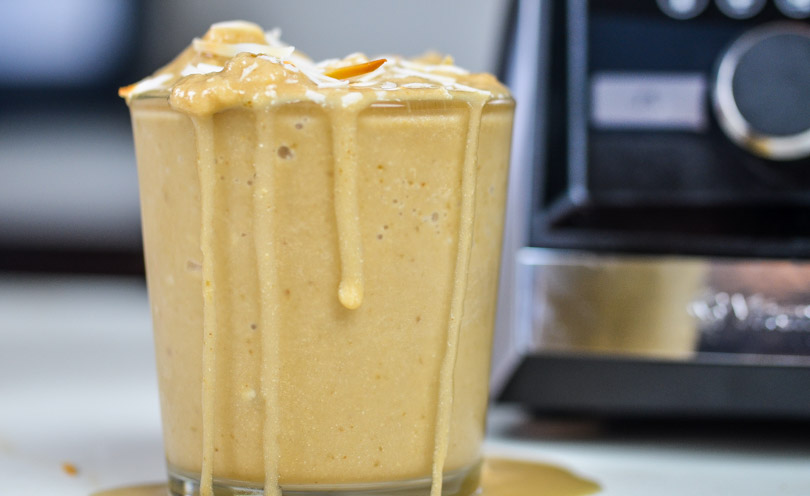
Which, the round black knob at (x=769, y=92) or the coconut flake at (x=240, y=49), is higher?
the coconut flake at (x=240, y=49)

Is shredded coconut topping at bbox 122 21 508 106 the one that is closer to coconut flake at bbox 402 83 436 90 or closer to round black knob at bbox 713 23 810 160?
coconut flake at bbox 402 83 436 90

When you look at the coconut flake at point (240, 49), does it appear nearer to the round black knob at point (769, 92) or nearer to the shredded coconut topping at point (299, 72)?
the shredded coconut topping at point (299, 72)

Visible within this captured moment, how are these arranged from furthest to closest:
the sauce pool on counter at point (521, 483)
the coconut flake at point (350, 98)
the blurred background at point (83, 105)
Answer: the blurred background at point (83, 105), the sauce pool on counter at point (521, 483), the coconut flake at point (350, 98)

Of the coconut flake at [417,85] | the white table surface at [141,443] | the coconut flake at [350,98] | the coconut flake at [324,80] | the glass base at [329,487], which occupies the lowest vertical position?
the white table surface at [141,443]

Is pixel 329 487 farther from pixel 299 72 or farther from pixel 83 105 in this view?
pixel 83 105

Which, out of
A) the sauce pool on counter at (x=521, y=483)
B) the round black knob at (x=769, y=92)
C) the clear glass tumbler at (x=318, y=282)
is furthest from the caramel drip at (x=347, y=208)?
the round black knob at (x=769, y=92)
